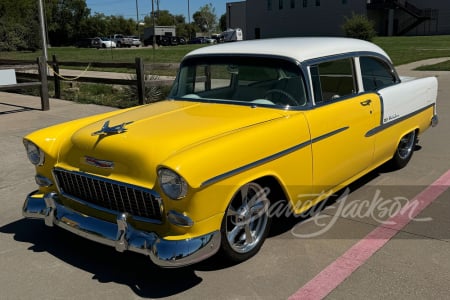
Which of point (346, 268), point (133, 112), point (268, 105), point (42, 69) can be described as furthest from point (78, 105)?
point (346, 268)

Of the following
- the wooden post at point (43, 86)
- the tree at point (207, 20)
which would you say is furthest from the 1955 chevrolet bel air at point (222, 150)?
the tree at point (207, 20)

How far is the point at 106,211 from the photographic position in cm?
345

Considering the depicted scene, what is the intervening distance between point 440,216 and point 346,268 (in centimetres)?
138

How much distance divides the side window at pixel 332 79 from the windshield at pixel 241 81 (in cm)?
18

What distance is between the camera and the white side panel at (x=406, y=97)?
4.96 m

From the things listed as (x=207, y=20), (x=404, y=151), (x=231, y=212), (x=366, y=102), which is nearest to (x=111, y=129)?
(x=231, y=212)

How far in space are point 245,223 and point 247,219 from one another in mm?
32

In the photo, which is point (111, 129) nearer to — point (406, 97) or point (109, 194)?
point (109, 194)

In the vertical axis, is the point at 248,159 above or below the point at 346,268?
above

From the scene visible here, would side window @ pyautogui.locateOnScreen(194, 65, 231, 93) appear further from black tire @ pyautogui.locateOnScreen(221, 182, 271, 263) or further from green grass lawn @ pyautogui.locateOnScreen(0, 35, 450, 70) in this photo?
green grass lawn @ pyautogui.locateOnScreen(0, 35, 450, 70)

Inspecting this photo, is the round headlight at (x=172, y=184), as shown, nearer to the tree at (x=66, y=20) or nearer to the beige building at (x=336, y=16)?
the beige building at (x=336, y=16)

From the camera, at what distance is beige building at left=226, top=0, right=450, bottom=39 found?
5925 centimetres

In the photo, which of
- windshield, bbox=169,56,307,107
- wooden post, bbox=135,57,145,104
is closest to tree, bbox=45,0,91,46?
wooden post, bbox=135,57,145,104

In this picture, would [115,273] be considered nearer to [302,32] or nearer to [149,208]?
[149,208]
